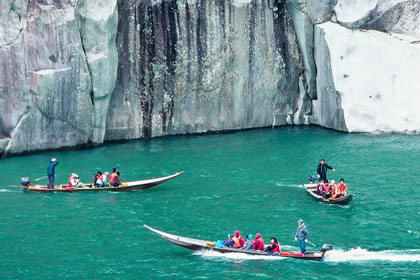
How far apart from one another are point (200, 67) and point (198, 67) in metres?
0.21

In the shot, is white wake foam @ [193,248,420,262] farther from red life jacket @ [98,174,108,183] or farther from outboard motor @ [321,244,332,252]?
red life jacket @ [98,174,108,183]

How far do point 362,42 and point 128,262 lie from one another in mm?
39597

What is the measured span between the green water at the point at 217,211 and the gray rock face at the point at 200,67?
4.05m

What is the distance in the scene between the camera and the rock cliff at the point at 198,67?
58.7 metres

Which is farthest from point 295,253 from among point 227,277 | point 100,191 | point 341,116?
point 341,116

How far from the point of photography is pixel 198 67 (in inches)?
2628

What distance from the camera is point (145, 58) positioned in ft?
214

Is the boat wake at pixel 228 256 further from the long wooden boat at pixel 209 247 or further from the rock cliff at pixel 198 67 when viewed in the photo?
the rock cliff at pixel 198 67

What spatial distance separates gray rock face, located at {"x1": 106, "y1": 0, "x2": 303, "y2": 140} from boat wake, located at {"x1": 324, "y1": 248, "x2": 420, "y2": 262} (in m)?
34.1

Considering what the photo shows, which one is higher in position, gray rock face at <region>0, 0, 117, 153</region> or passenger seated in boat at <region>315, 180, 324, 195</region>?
gray rock face at <region>0, 0, 117, 153</region>

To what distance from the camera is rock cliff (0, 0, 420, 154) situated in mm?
58656

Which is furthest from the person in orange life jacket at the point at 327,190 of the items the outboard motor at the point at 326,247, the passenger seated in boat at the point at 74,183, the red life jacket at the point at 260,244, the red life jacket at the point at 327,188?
the passenger seated in boat at the point at 74,183

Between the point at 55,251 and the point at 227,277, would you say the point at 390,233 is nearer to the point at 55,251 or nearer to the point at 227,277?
the point at 227,277

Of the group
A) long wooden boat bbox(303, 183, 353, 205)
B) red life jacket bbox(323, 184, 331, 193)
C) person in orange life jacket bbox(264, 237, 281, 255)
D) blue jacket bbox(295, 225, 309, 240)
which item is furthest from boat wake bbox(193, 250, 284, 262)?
red life jacket bbox(323, 184, 331, 193)
